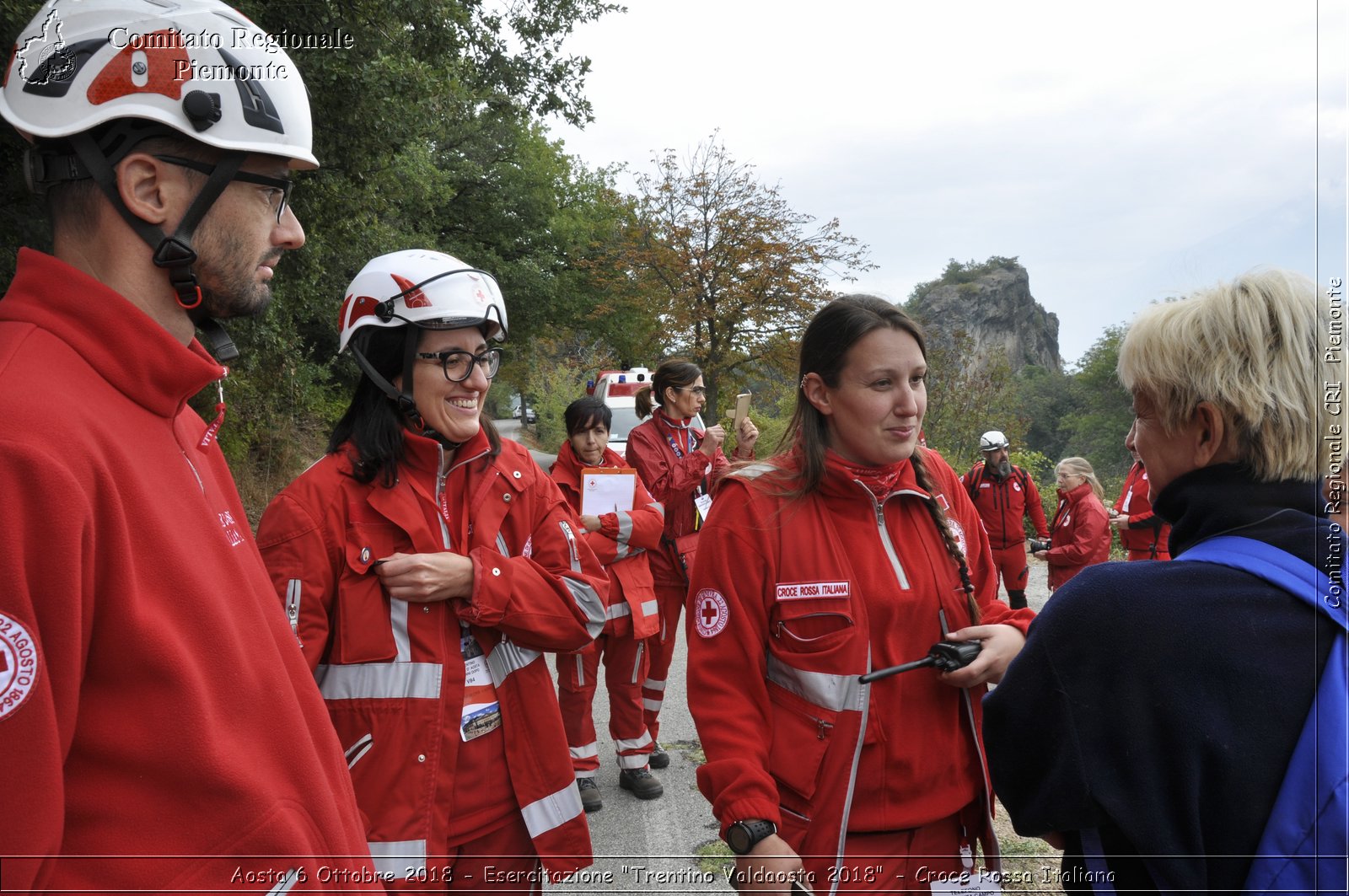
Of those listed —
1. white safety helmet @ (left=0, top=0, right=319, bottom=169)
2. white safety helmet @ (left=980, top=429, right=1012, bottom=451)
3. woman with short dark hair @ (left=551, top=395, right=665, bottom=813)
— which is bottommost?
woman with short dark hair @ (left=551, top=395, right=665, bottom=813)

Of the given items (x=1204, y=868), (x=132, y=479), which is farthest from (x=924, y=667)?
(x=132, y=479)

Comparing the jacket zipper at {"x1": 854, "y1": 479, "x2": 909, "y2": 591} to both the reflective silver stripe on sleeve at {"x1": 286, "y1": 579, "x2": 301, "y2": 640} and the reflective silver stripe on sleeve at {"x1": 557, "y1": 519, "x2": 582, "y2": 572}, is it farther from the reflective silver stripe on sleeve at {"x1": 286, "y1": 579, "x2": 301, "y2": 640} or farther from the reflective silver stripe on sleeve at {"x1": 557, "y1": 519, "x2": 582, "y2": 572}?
the reflective silver stripe on sleeve at {"x1": 286, "y1": 579, "x2": 301, "y2": 640}

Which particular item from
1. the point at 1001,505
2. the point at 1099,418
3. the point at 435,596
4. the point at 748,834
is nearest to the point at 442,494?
the point at 435,596

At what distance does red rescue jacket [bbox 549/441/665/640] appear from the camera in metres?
5.91

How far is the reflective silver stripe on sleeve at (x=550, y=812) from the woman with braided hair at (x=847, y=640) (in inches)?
20.5

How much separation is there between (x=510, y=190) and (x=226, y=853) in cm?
3001

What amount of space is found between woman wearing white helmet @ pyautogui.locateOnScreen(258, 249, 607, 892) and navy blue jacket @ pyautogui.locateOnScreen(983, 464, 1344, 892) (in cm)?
152

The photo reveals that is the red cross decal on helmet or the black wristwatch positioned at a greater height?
the red cross decal on helmet

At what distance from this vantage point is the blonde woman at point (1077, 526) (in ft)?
30.3

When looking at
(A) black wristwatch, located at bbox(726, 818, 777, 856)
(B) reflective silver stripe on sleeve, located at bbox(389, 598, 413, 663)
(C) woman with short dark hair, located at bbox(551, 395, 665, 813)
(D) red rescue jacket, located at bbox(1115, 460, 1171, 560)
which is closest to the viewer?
(A) black wristwatch, located at bbox(726, 818, 777, 856)

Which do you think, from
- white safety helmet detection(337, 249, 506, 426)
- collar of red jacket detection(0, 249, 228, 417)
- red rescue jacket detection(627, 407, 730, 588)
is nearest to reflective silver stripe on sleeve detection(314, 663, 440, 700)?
white safety helmet detection(337, 249, 506, 426)

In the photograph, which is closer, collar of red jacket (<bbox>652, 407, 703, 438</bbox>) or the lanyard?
the lanyard

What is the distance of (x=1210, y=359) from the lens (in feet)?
5.68

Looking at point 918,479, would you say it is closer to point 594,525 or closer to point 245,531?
point 245,531
